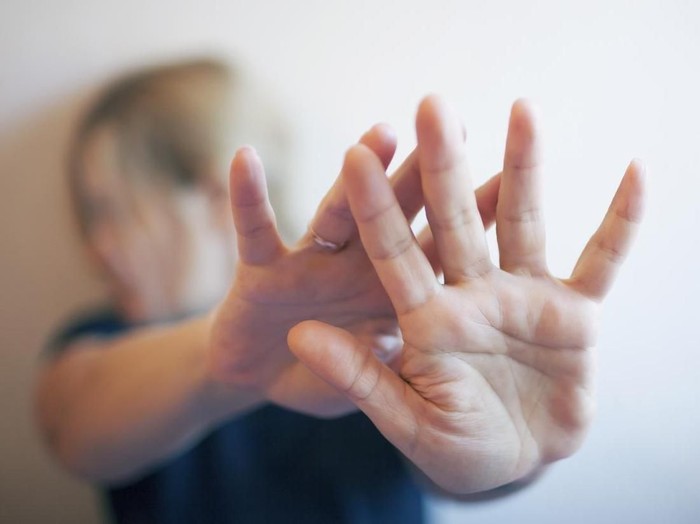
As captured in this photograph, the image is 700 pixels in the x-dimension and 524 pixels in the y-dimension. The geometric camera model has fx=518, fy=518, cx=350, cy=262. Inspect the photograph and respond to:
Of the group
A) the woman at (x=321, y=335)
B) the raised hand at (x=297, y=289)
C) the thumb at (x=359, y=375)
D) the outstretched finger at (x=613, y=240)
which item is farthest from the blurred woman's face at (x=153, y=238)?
the outstretched finger at (x=613, y=240)

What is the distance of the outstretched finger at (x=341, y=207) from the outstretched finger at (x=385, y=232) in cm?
3

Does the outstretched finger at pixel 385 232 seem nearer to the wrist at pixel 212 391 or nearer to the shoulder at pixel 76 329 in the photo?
the wrist at pixel 212 391

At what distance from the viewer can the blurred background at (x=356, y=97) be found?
604 millimetres

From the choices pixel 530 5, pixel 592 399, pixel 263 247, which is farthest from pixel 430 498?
pixel 530 5

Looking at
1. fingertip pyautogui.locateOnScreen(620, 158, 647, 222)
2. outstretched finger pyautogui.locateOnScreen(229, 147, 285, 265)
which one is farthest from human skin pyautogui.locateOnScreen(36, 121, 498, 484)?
fingertip pyautogui.locateOnScreen(620, 158, 647, 222)

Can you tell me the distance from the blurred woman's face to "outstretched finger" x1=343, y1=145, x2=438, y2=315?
34cm

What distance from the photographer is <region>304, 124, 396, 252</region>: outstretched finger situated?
38cm

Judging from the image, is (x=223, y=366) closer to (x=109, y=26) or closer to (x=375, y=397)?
(x=375, y=397)

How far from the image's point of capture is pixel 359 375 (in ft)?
1.38

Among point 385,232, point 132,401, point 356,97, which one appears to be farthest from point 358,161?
point 132,401

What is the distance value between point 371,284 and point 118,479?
0.43 m

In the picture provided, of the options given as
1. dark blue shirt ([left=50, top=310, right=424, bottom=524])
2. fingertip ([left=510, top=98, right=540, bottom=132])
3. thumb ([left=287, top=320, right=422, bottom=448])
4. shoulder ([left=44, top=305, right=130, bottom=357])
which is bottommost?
dark blue shirt ([left=50, top=310, right=424, bottom=524])

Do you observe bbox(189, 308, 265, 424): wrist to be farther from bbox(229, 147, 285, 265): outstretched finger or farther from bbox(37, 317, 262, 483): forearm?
bbox(229, 147, 285, 265): outstretched finger

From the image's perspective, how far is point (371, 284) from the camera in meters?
0.48
